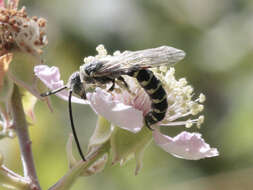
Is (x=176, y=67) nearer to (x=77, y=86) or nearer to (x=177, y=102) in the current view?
(x=177, y=102)

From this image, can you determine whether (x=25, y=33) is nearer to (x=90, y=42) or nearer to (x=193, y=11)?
(x=90, y=42)

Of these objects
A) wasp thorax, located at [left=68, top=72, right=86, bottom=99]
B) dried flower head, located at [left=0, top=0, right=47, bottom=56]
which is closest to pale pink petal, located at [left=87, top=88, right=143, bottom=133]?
wasp thorax, located at [left=68, top=72, right=86, bottom=99]

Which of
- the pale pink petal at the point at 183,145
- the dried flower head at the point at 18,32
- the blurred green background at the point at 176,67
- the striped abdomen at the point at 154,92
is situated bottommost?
the blurred green background at the point at 176,67

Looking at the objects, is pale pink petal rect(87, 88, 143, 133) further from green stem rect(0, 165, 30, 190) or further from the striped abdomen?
green stem rect(0, 165, 30, 190)

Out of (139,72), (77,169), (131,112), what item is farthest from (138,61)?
(77,169)

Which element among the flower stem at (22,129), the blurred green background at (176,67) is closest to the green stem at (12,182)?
the flower stem at (22,129)

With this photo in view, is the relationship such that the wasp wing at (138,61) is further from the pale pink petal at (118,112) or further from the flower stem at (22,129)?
the flower stem at (22,129)

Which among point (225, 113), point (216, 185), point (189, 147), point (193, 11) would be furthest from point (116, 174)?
point (193, 11)
